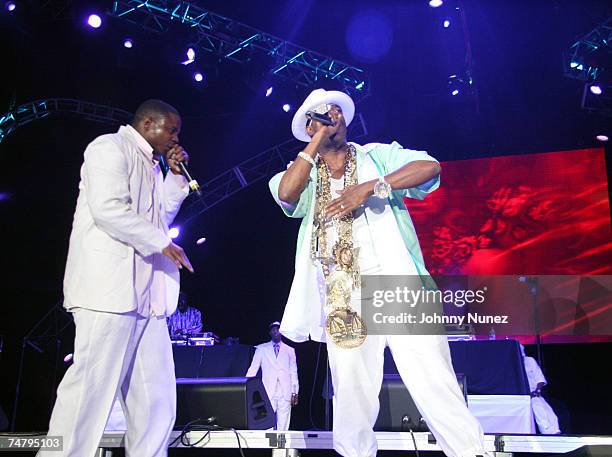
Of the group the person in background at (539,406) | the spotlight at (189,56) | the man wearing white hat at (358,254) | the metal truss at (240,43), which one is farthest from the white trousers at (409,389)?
the spotlight at (189,56)

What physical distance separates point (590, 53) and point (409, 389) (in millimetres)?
8139

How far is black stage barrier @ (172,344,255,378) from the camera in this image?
816 centimetres

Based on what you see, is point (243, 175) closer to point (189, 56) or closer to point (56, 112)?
point (189, 56)

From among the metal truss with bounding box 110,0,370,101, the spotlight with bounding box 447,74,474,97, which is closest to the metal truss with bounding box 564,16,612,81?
the spotlight with bounding box 447,74,474,97

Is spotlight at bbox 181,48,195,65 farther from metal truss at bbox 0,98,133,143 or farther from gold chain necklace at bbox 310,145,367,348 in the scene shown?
gold chain necklace at bbox 310,145,367,348

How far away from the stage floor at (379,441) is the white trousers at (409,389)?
0.65 metres

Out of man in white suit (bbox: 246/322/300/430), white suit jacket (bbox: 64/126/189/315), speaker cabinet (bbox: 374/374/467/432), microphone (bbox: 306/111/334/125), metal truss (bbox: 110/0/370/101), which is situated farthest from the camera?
man in white suit (bbox: 246/322/300/430)

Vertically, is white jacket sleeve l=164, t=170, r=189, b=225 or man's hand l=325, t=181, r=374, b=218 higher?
white jacket sleeve l=164, t=170, r=189, b=225

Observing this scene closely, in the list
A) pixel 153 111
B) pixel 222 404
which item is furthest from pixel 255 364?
pixel 153 111

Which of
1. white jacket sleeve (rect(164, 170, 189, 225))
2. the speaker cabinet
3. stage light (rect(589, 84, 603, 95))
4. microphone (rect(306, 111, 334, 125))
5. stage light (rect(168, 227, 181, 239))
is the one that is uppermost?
stage light (rect(589, 84, 603, 95))

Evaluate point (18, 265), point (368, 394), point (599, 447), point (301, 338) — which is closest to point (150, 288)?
point (301, 338)

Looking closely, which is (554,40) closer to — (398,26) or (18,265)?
(398,26)

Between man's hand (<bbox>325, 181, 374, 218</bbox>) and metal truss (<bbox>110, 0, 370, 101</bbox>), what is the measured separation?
678cm

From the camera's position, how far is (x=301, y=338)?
2.92 m
